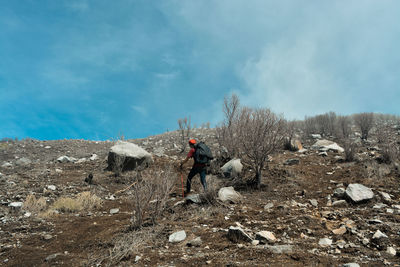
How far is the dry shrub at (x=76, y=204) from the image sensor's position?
615 cm

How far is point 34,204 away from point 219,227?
4595 millimetres

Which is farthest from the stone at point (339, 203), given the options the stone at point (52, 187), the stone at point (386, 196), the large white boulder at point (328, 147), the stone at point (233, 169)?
the stone at point (52, 187)

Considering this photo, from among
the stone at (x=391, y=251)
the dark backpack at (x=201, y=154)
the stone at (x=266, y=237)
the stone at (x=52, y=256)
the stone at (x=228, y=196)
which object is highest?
the dark backpack at (x=201, y=154)

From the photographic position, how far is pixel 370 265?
2.84 m

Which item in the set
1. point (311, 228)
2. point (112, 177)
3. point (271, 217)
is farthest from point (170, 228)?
point (112, 177)

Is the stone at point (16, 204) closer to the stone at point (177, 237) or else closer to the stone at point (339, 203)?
the stone at point (177, 237)

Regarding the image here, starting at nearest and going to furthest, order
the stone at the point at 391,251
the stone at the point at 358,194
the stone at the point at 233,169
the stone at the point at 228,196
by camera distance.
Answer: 1. the stone at the point at 391,251
2. the stone at the point at 358,194
3. the stone at the point at 228,196
4. the stone at the point at 233,169

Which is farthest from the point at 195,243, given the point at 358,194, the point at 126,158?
the point at 126,158

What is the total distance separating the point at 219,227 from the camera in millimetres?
4320

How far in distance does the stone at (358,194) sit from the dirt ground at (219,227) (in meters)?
0.13

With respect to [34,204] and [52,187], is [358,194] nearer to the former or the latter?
[34,204]

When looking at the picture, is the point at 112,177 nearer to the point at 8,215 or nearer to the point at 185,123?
the point at 8,215

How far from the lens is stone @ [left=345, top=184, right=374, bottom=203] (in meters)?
5.29

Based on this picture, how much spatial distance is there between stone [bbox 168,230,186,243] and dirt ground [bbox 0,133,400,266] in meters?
0.09
